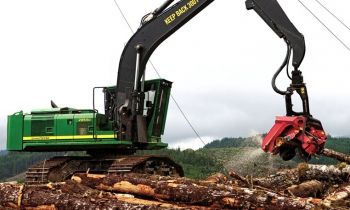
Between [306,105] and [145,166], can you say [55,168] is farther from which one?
[306,105]

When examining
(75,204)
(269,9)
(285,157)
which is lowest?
(75,204)

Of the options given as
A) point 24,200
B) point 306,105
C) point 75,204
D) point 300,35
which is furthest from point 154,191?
point 300,35

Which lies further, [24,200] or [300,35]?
[300,35]

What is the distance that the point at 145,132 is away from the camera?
15.7 metres

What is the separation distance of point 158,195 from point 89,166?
504cm

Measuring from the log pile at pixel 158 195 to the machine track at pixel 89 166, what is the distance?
188 centimetres

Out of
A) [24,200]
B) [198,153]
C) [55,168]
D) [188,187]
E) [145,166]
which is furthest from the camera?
[198,153]

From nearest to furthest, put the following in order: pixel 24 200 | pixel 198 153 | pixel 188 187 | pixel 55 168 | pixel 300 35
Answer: pixel 188 187, pixel 24 200, pixel 300 35, pixel 55 168, pixel 198 153

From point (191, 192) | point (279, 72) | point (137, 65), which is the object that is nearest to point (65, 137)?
point (137, 65)

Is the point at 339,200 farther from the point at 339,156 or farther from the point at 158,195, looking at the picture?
the point at 339,156

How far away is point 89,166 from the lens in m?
15.9

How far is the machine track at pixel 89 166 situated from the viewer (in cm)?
1499

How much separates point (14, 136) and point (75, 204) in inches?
258

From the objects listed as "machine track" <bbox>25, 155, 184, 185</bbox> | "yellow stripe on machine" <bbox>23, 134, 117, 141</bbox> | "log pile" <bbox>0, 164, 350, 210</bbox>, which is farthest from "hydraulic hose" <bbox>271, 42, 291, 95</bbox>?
"yellow stripe on machine" <bbox>23, 134, 117, 141</bbox>
